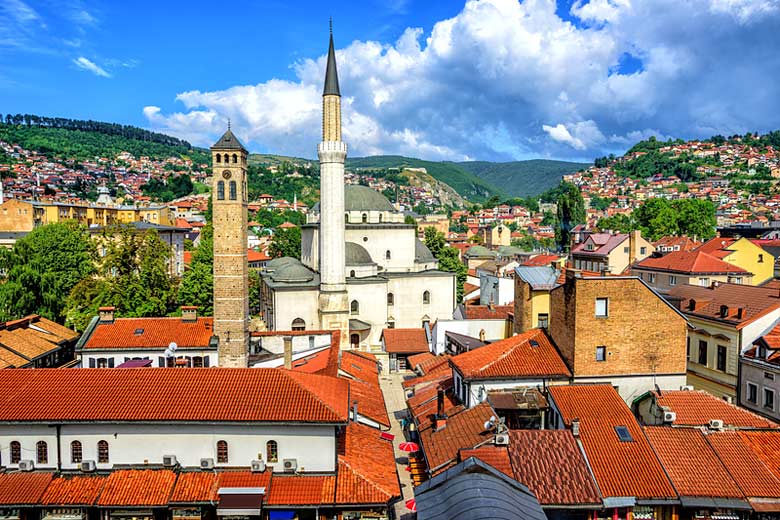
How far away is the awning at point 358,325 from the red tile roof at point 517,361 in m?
18.2

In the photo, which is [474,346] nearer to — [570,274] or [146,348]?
[570,274]

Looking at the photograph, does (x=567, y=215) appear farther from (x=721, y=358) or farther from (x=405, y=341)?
(x=721, y=358)

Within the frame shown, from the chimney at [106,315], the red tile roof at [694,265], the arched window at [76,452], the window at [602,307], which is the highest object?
the red tile roof at [694,265]

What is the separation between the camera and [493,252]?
94938mm

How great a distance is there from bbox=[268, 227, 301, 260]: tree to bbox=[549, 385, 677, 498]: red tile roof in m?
54.9

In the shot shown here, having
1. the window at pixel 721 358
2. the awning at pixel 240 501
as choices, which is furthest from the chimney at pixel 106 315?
the window at pixel 721 358

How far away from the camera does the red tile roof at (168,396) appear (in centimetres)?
1662

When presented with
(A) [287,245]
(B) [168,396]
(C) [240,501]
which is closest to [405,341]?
(B) [168,396]

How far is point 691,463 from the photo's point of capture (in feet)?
52.1

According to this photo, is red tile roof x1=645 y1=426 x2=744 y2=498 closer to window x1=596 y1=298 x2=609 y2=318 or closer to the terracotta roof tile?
window x1=596 y1=298 x2=609 y2=318

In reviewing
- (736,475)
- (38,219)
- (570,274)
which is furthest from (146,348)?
(38,219)

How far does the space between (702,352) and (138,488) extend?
22.8 meters

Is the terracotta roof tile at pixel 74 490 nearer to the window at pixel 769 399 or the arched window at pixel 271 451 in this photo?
the arched window at pixel 271 451

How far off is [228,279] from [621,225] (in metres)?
76.4
